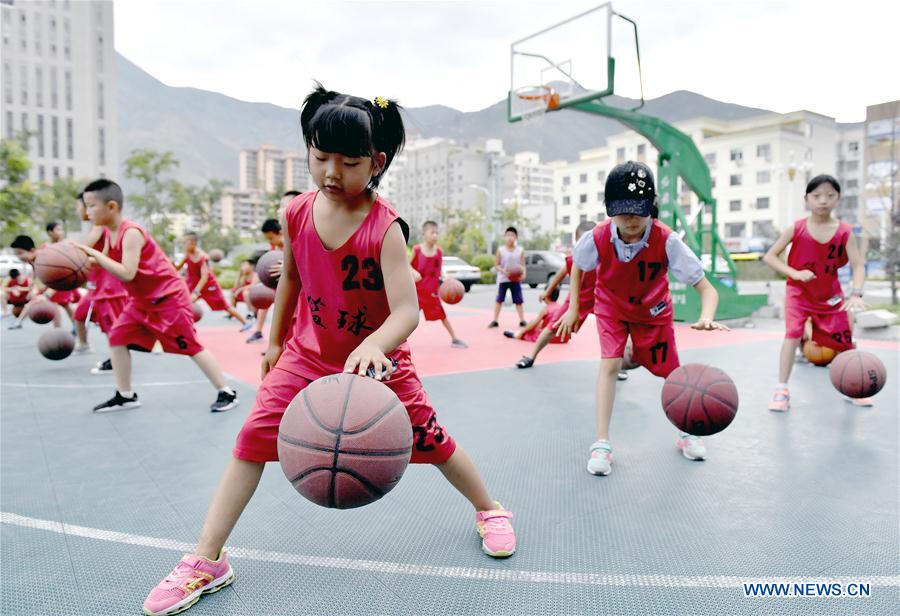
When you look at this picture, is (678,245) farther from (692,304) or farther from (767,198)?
A: (767,198)

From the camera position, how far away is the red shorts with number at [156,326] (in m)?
4.89

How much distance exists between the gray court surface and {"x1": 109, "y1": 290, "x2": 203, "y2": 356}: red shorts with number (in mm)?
580

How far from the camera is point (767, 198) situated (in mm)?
55281

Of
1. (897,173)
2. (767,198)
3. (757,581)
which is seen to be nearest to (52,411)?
(757,581)

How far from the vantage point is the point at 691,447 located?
393 cm

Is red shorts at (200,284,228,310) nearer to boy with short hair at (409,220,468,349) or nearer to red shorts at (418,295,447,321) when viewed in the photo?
boy with short hair at (409,220,468,349)

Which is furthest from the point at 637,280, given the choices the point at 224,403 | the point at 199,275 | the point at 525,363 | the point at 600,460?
the point at 199,275

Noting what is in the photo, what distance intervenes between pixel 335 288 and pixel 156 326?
10.3 ft

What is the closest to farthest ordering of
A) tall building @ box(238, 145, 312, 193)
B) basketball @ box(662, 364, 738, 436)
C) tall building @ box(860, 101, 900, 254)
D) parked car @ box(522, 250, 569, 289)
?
basketball @ box(662, 364, 738, 436) < tall building @ box(860, 101, 900, 254) < parked car @ box(522, 250, 569, 289) < tall building @ box(238, 145, 312, 193)

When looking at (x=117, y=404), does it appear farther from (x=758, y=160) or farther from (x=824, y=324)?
(x=758, y=160)

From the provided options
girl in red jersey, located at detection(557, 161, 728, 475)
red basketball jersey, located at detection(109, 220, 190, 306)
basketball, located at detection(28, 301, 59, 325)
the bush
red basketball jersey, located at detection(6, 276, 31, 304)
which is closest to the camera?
girl in red jersey, located at detection(557, 161, 728, 475)

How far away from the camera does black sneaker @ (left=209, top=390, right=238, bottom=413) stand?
5121 mm

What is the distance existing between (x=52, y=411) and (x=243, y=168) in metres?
165

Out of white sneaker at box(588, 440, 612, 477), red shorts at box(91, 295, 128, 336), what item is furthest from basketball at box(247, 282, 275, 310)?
white sneaker at box(588, 440, 612, 477)
